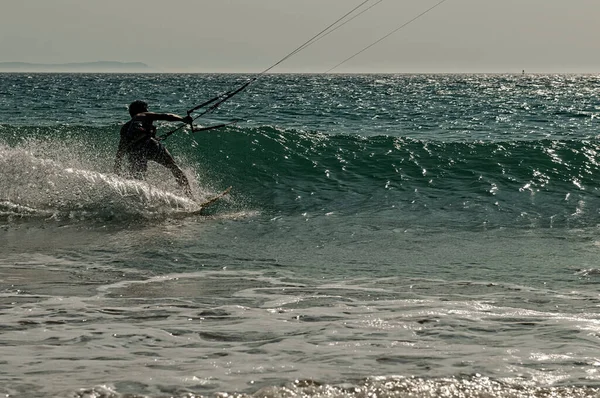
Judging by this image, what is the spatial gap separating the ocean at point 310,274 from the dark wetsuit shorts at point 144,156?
384 millimetres

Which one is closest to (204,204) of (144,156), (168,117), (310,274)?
(144,156)

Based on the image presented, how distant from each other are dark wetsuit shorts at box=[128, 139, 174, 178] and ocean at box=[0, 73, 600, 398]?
38 centimetres

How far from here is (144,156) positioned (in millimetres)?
13234

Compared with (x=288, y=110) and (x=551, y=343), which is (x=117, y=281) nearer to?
(x=551, y=343)

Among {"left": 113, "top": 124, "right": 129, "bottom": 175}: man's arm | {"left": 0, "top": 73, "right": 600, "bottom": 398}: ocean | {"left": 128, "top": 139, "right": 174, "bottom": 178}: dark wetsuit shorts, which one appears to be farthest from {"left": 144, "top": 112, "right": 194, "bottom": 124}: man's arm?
{"left": 0, "top": 73, "right": 600, "bottom": 398}: ocean

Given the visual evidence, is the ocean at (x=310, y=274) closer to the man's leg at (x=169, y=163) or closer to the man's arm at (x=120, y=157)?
the man's leg at (x=169, y=163)

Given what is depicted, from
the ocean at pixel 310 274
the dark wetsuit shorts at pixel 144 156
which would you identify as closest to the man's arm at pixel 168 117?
the dark wetsuit shorts at pixel 144 156

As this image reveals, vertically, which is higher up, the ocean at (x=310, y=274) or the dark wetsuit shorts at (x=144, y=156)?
the dark wetsuit shorts at (x=144, y=156)

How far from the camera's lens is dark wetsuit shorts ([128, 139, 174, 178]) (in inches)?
520

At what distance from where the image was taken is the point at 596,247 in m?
10.1

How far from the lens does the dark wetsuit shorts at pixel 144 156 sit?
13.2 metres

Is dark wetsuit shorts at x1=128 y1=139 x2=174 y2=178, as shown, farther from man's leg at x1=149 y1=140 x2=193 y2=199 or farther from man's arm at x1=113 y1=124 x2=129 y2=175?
man's arm at x1=113 y1=124 x2=129 y2=175

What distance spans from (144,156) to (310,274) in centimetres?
563

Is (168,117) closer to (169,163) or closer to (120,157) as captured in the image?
(169,163)
